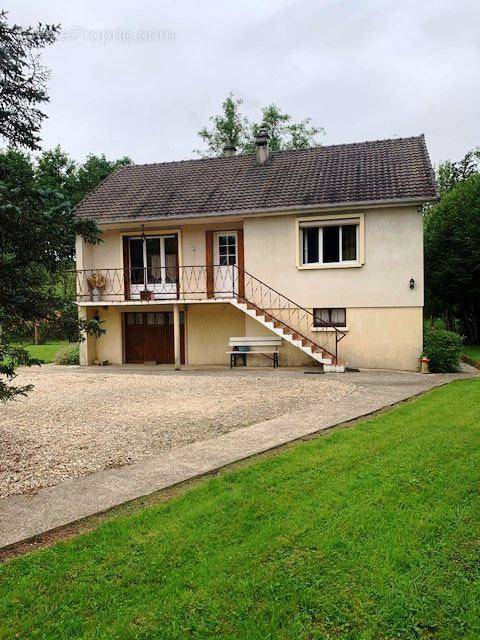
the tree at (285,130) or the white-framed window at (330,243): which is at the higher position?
the tree at (285,130)

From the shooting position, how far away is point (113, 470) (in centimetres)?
571

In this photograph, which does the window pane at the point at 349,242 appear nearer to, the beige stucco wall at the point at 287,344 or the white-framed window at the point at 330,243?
the white-framed window at the point at 330,243

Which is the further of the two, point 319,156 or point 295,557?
point 319,156

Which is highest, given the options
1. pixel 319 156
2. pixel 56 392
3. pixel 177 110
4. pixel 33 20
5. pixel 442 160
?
pixel 177 110

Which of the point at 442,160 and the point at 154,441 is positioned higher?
the point at 442,160

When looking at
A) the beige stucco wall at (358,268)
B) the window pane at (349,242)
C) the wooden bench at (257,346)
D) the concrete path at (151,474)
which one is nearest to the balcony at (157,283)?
the beige stucco wall at (358,268)

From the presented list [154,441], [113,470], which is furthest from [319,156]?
[113,470]

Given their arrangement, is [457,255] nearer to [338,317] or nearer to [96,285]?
[338,317]

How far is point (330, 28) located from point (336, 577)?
14.0 metres

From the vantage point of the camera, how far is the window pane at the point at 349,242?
1534cm

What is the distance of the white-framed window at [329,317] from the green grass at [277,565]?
10.4 m

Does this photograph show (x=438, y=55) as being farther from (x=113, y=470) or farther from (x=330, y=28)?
(x=113, y=470)

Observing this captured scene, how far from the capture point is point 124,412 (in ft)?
30.3

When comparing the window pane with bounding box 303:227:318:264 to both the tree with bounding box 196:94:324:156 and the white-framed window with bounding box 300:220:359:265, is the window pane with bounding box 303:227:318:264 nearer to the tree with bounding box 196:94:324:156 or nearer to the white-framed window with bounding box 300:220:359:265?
the white-framed window with bounding box 300:220:359:265
